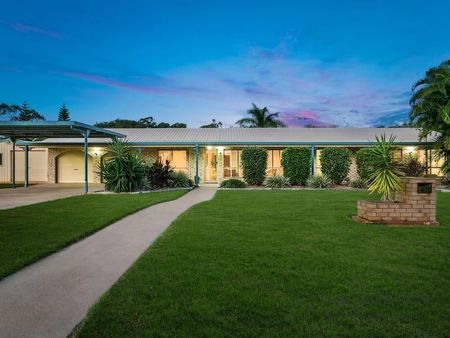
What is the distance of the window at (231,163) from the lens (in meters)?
23.3

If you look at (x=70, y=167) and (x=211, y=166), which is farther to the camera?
(x=70, y=167)

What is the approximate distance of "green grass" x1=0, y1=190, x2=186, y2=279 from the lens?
5.30 metres

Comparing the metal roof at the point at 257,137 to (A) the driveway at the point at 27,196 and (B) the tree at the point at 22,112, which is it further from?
(B) the tree at the point at 22,112

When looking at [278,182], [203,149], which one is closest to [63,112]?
[203,149]

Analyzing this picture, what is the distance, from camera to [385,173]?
855 cm

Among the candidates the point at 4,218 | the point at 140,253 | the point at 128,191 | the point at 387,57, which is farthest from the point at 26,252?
the point at 387,57

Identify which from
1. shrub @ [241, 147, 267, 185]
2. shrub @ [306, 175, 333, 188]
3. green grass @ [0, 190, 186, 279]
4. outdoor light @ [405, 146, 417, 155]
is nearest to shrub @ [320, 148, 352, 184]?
shrub @ [306, 175, 333, 188]

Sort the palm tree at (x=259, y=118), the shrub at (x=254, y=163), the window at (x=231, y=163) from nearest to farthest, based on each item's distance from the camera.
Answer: the shrub at (x=254, y=163) → the window at (x=231, y=163) → the palm tree at (x=259, y=118)

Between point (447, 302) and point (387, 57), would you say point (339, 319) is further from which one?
point (387, 57)

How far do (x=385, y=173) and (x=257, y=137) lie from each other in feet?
51.5

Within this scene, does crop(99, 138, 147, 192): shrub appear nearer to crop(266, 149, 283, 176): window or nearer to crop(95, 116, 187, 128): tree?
crop(266, 149, 283, 176): window

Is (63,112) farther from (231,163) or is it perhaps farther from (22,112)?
(231,163)

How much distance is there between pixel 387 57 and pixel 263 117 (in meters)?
15.0

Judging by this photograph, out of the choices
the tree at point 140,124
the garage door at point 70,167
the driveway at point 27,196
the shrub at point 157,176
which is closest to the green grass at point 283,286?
the driveway at point 27,196
